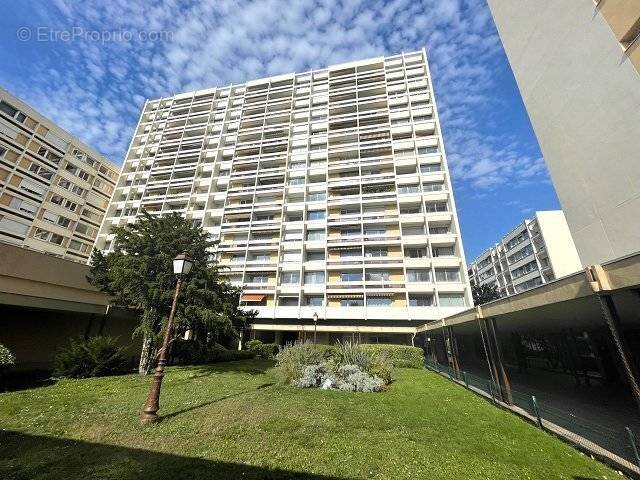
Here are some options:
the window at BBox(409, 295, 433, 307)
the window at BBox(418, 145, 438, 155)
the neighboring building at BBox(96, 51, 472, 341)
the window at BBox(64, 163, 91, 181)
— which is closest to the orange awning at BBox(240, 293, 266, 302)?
the neighboring building at BBox(96, 51, 472, 341)

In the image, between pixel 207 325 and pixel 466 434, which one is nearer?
pixel 466 434

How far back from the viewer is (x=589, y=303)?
9898 millimetres

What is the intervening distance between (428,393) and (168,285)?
14287 mm

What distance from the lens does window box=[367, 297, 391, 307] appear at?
104ft

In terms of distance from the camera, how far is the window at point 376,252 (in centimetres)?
3416

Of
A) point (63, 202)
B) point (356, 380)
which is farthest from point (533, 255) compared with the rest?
point (63, 202)

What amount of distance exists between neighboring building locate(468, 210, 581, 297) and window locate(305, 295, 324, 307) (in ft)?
113

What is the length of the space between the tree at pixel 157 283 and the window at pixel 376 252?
68.6ft

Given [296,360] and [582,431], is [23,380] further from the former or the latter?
[582,431]

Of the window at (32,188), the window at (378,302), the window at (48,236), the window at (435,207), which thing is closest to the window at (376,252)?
the window at (378,302)

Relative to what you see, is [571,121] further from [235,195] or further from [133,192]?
[133,192]

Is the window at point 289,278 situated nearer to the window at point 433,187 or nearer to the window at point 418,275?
the window at point 418,275

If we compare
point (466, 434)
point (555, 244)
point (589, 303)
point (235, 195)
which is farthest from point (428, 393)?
point (555, 244)

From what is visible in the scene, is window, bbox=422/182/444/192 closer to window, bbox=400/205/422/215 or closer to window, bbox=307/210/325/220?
window, bbox=400/205/422/215
